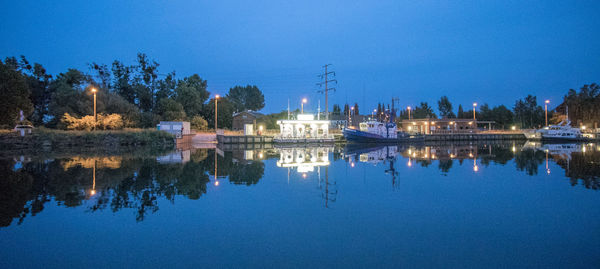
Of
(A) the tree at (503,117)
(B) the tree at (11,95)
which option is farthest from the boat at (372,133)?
(A) the tree at (503,117)

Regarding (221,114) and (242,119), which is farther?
(221,114)

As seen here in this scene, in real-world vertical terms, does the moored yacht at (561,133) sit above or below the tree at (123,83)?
below

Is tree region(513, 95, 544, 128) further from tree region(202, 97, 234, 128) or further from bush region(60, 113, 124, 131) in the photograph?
bush region(60, 113, 124, 131)

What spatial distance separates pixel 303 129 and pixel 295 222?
34.6m

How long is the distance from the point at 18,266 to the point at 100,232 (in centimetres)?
164

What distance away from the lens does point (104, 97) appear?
148 ft

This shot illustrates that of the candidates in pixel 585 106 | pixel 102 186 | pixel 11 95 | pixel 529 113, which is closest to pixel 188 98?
pixel 11 95

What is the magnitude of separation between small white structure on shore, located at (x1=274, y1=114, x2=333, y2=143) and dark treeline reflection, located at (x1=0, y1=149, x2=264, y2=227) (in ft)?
77.9

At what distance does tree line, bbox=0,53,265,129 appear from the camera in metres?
34.2

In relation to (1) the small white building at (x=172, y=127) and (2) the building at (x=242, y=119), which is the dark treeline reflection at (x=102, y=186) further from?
(2) the building at (x=242, y=119)

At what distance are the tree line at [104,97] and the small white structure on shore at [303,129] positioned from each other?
2053 centimetres

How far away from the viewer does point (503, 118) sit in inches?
3093

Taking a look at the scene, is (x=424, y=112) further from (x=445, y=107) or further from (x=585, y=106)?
(x=585, y=106)

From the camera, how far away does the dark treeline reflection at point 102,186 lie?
868cm
